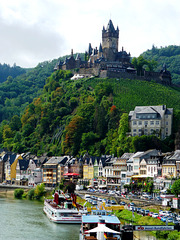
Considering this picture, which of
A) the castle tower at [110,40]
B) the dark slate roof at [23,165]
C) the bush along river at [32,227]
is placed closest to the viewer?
the bush along river at [32,227]

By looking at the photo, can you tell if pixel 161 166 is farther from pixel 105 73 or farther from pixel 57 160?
pixel 105 73

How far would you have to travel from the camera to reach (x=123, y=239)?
165 feet

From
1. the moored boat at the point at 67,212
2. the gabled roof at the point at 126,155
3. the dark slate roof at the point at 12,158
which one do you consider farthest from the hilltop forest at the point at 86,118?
the moored boat at the point at 67,212

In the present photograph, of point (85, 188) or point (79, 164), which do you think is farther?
point (79, 164)

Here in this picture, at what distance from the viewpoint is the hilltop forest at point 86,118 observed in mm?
115938

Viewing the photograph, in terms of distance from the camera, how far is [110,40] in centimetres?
16750

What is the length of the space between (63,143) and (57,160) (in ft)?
28.1

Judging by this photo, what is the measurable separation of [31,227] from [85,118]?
69.3 meters

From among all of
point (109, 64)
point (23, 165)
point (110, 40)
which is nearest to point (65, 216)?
point (23, 165)

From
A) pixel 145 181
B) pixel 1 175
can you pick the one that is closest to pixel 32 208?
pixel 145 181

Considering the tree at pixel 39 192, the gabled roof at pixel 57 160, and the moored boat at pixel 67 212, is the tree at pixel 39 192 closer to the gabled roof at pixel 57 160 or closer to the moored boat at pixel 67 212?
the gabled roof at pixel 57 160

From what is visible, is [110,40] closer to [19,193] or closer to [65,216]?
[19,193]

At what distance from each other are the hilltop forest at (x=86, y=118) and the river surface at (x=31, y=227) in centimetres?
3499

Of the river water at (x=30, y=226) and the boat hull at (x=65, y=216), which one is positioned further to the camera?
the boat hull at (x=65, y=216)
